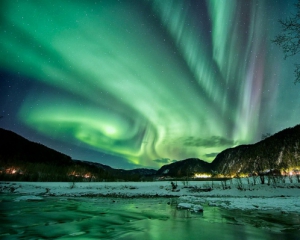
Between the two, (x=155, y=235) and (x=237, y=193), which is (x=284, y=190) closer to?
(x=237, y=193)

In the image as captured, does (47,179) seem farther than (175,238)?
Yes

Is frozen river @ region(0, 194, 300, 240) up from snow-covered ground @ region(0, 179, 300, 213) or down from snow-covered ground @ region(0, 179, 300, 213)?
down

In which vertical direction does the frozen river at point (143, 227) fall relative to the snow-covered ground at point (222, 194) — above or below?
below

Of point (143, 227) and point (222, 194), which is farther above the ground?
point (222, 194)

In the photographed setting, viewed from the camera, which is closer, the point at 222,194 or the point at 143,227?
the point at 143,227

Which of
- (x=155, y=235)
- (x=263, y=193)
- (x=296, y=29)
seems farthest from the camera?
(x=263, y=193)

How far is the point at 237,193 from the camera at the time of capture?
3105 cm

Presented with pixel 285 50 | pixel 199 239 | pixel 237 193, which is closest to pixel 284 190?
pixel 237 193

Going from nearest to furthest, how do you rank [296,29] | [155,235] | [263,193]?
[155,235], [296,29], [263,193]

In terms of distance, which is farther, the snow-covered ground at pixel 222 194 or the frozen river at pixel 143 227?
the snow-covered ground at pixel 222 194

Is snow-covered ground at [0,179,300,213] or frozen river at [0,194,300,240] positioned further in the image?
snow-covered ground at [0,179,300,213]

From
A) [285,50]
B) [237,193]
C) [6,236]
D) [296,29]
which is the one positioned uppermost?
[296,29]

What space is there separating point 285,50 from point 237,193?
2653cm

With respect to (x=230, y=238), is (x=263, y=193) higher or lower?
higher
